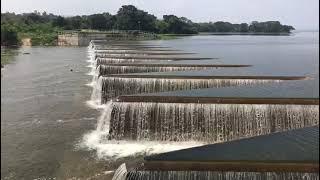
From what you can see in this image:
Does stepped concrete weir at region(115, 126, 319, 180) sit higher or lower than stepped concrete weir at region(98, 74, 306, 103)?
lower

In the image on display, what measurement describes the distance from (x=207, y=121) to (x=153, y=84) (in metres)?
7.41

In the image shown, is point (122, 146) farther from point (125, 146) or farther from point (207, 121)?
point (207, 121)

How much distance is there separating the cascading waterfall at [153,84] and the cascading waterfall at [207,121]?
604 centimetres

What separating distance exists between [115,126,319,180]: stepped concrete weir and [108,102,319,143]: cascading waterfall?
3281 millimetres

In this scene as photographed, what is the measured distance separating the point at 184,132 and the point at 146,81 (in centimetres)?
732

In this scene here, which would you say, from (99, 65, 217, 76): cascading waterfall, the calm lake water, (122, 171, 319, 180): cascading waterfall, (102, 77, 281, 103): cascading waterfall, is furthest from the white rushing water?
(99, 65, 217, 76): cascading waterfall

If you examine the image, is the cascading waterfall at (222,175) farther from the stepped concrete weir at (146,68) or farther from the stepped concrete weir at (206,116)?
the stepped concrete weir at (146,68)

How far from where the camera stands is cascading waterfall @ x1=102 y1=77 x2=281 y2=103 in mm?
25438

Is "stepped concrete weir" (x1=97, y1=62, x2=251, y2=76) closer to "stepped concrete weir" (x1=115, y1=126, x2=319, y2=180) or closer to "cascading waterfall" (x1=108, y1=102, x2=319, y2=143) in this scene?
"cascading waterfall" (x1=108, y1=102, x2=319, y2=143)

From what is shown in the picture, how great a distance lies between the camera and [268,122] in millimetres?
18969

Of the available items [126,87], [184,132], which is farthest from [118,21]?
[184,132]

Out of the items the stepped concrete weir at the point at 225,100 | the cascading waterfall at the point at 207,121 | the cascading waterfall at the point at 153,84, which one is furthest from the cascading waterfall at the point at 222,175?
the cascading waterfall at the point at 153,84

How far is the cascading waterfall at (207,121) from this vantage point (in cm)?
1895

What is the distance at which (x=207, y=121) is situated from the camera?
1917cm
